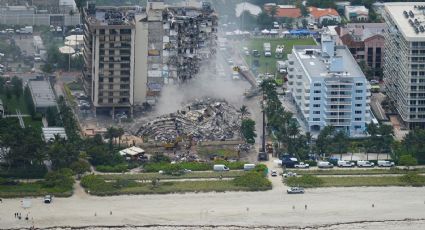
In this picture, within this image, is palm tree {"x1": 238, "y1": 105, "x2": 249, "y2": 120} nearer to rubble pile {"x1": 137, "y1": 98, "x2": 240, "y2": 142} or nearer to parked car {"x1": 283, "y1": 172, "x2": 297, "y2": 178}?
rubble pile {"x1": 137, "y1": 98, "x2": 240, "y2": 142}

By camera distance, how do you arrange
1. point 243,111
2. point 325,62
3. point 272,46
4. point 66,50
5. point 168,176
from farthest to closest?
point 272,46, point 66,50, point 325,62, point 243,111, point 168,176

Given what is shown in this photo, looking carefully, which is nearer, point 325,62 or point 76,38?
point 325,62

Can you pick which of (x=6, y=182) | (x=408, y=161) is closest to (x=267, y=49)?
(x=408, y=161)

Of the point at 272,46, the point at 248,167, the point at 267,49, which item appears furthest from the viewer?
the point at 272,46

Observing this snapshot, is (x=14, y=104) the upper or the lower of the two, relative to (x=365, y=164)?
upper

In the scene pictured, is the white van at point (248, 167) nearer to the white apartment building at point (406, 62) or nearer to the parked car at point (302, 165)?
the parked car at point (302, 165)

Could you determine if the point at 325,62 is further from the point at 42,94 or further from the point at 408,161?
the point at 42,94
